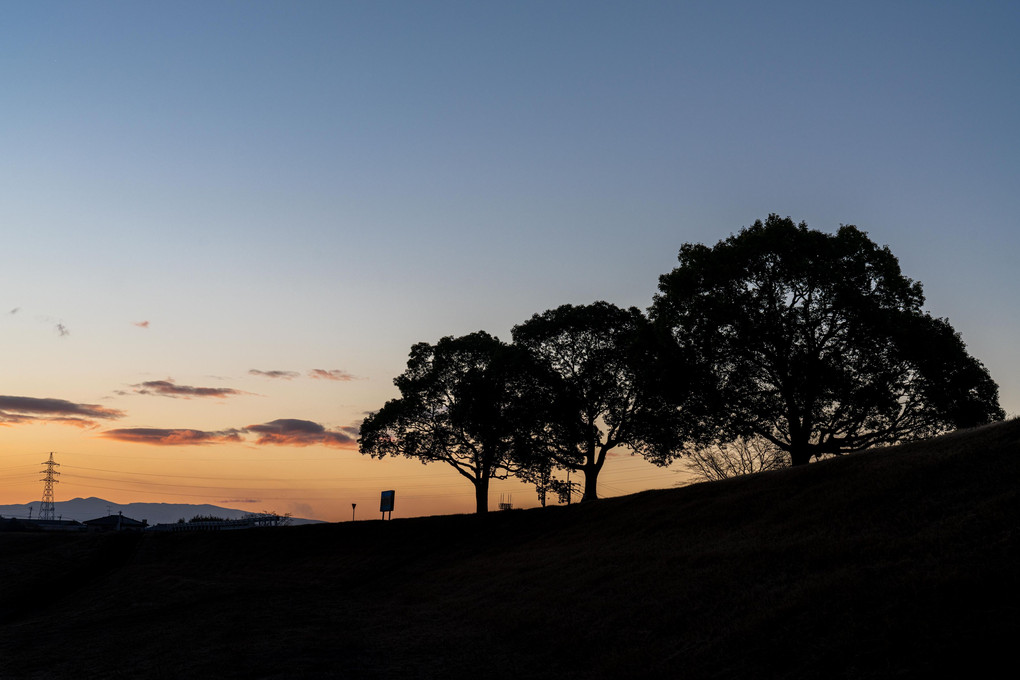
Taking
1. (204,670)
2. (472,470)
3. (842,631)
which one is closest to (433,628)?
(204,670)

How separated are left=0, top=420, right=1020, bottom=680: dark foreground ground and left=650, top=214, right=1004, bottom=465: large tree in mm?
8284

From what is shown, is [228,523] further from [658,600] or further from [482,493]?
[658,600]

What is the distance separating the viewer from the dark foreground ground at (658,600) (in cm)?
1229

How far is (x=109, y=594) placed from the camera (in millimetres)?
33969

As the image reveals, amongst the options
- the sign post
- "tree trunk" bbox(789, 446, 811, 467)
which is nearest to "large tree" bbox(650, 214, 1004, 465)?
"tree trunk" bbox(789, 446, 811, 467)

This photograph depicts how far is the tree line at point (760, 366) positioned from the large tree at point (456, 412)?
3.06 metres

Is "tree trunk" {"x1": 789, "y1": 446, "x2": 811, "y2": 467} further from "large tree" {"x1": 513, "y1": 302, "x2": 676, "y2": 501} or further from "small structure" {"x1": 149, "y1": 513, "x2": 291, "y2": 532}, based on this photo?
"small structure" {"x1": 149, "y1": 513, "x2": 291, "y2": 532}

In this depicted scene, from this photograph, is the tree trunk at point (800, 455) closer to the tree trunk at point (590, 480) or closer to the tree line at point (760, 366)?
the tree line at point (760, 366)

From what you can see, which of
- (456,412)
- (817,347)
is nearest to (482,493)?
(456,412)

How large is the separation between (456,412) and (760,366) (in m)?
24.8

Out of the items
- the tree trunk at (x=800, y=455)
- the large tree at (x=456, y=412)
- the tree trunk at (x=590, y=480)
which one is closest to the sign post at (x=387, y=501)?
the large tree at (x=456, y=412)

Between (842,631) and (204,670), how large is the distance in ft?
47.6

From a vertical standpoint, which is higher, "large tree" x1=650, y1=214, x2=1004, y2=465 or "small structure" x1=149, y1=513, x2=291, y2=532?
"large tree" x1=650, y1=214, x2=1004, y2=465

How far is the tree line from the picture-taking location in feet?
123
